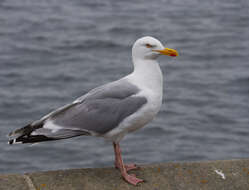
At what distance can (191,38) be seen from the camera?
17.4 meters

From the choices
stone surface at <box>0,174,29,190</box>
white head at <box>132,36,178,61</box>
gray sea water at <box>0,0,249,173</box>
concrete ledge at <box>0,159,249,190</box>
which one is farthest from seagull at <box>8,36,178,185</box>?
gray sea water at <box>0,0,249,173</box>

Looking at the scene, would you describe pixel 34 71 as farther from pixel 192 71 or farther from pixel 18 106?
pixel 192 71

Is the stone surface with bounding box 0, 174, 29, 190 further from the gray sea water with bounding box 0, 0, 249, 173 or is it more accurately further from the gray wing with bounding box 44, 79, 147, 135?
the gray sea water with bounding box 0, 0, 249, 173

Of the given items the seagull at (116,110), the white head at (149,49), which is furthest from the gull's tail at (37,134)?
the white head at (149,49)

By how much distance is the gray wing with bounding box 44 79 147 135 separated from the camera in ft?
18.7

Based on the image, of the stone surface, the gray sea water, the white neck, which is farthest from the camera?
the gray sea water

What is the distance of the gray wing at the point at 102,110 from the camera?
571cm

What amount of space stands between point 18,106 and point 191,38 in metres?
6.73

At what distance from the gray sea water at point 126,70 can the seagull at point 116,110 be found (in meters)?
4.99

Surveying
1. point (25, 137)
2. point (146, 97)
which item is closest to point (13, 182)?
point (25, 137)

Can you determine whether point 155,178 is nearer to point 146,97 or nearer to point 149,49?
point 146,97

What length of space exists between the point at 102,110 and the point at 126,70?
343 inches

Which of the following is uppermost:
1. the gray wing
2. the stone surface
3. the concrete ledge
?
the gray wing

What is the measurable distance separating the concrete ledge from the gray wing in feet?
1.53
